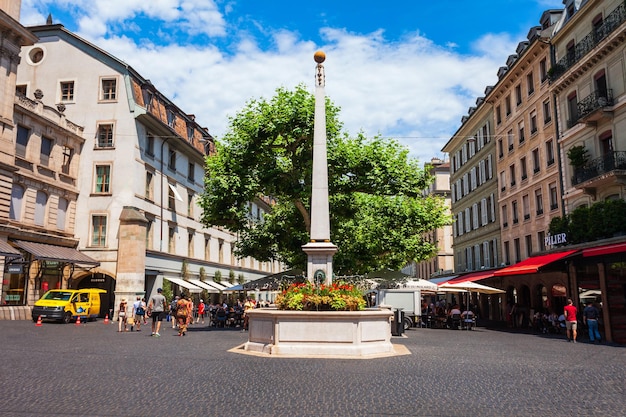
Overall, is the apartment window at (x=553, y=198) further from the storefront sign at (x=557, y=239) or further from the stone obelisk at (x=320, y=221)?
the stone obelisk at (x=320, y=221)

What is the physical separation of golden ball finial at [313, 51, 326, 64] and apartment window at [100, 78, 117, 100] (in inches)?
837

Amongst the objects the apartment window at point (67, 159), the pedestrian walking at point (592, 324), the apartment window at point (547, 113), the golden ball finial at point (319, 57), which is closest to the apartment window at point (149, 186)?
the apartment window at point (67, 159)

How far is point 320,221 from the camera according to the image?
56.0 ft

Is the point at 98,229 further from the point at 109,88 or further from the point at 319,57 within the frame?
the point at 319,57

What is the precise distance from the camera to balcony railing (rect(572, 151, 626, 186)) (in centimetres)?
2566

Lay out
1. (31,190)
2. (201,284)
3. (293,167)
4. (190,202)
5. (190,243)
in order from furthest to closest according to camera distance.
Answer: (190,202) < (190,243) < (201,284) < (31,190) < (293,167)

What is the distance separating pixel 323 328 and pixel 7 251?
19.7 metres

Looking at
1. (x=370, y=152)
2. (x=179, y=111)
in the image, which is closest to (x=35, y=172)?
(x=179, y=111)

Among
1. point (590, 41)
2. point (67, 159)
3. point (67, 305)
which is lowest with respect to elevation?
point (67, 305)

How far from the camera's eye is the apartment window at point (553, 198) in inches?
1282

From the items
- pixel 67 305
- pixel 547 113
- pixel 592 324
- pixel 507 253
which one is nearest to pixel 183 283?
Answer: pixel 67 305

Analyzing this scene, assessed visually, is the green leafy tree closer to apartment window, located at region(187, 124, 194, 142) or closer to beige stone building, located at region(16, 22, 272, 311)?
beige stone building, located at region(16, 22, 272, 311)

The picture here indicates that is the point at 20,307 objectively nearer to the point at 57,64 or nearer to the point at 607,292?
the point at 57,64

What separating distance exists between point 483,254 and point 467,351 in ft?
101
